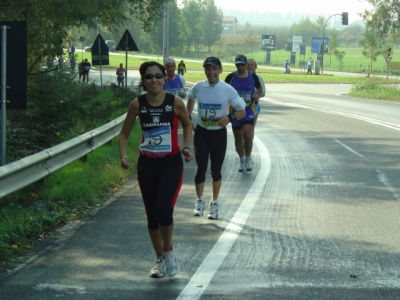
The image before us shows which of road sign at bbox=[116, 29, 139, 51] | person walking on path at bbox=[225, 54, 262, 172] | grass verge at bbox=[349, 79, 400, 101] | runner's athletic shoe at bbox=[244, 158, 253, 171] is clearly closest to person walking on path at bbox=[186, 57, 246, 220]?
person walking on path at bbox=[225, 54, 262, 172]

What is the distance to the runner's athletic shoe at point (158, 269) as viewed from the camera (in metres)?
6.57

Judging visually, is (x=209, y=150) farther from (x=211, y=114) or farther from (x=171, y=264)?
(x=171, y=264)

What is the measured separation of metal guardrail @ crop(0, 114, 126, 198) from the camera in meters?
8.04

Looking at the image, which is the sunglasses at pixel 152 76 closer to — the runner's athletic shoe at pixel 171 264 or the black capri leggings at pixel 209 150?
the runner's athletic shoe at pixel 171 264

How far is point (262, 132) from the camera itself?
2098cm

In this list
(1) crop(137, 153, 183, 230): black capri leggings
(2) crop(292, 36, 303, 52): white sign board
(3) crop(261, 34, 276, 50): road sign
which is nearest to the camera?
(1) crop(137, 153, 183, 230): black capri leggings

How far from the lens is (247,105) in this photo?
13164mm

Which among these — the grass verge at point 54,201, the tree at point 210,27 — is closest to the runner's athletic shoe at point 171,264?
the grass verge at point 54,201

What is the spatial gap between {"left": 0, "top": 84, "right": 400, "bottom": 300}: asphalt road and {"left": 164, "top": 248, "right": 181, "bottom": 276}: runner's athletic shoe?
72 mm

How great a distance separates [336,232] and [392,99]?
3310cm

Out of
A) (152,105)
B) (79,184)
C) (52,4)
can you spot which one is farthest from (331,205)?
(52,4)

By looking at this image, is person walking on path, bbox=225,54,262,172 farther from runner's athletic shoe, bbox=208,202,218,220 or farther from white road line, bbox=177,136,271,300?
runner's athletic shoe, bbox=208,202,218,220

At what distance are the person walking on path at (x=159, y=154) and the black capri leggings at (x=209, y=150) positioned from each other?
9.30 ft

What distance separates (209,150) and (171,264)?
331 cm
